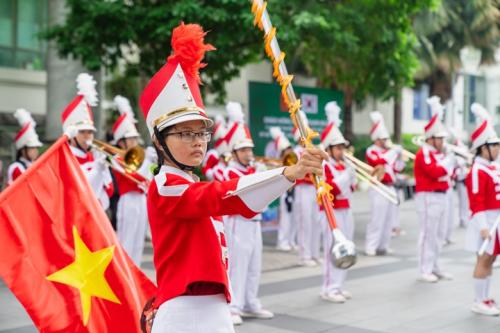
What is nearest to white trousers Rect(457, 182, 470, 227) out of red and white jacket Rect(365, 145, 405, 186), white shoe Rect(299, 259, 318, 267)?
red and white jacket Rect(365, 145, 405, 186)

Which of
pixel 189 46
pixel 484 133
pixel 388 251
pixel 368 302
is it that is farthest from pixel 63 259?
pixel 388 251

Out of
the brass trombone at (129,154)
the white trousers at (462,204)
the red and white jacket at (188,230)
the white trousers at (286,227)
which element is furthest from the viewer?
the white trousers at (462,204)

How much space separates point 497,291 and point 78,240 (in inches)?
253

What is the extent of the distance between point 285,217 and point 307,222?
149 cm

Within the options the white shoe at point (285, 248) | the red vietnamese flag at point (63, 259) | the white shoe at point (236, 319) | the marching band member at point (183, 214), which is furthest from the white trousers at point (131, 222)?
the marching band member at point (183, 214)

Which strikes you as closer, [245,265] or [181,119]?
[181,119]

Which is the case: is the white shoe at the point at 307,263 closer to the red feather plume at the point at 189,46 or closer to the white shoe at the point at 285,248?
the white shoe at the point at 285,248

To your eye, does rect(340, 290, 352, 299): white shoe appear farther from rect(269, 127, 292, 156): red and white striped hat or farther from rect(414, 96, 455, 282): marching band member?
rect(269, 127, 292, 156): red and white striped hat

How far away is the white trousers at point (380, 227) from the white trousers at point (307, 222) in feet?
4.61

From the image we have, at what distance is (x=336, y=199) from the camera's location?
388 inches

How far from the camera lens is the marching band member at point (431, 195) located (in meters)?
10.7

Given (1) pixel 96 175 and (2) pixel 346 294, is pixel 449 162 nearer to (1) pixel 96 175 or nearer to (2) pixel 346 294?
(2) pixel 346 294

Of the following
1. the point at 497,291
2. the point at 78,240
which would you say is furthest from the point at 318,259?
the point at 78,240

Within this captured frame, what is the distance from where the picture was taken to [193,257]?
12.1ft
